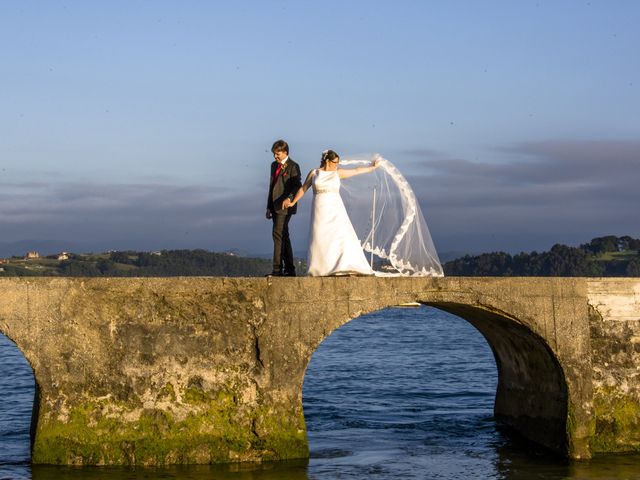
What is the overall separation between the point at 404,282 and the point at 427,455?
10.5ft

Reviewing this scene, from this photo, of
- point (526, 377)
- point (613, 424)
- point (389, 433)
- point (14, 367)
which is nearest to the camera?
point (613, 424)

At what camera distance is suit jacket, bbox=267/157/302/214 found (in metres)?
14.7

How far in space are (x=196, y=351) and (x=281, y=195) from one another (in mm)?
2828

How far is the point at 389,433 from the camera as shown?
17750 millimetres

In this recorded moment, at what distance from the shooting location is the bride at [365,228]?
14.1 m

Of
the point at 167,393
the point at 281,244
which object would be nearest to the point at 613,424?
the point at 281,244

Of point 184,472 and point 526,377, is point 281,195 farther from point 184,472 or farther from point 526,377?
point 526,377

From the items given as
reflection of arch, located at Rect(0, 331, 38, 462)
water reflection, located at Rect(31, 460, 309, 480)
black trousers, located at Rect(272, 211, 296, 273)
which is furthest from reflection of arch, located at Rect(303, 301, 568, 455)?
reflection of arch, located at Rect(0, 331, 38, 462)

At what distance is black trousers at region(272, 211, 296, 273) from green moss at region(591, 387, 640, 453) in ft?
15.9

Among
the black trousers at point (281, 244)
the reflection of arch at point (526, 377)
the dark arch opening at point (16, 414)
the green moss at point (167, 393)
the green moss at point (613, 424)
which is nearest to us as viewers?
the green moss at point (167, 393)

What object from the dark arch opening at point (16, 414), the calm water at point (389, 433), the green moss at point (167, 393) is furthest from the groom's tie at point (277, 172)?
the dark arch opening at point (16, 414)

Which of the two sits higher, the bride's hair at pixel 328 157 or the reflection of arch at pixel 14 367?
the bride's hair at pixel 328 157

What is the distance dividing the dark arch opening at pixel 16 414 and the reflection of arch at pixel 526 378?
247 inches

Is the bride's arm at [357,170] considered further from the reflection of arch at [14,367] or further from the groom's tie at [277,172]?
the reflection of arch at [14,367]
